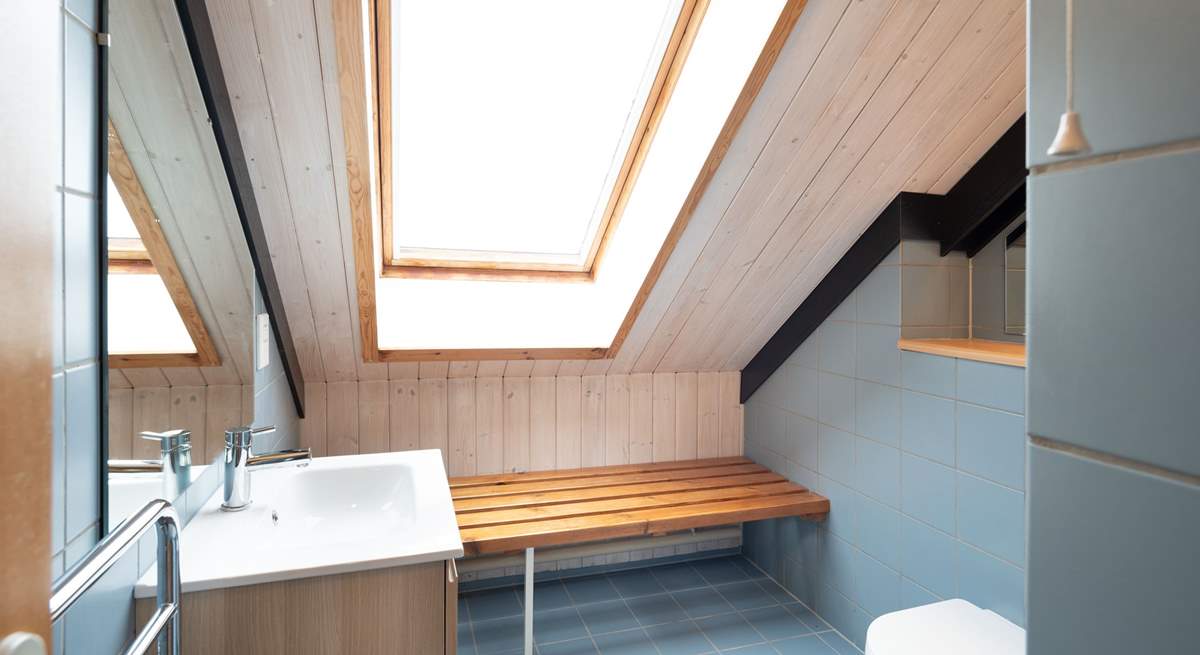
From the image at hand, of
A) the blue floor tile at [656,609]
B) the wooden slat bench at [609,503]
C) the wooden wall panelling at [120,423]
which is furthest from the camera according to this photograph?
the blue floor tile at [656,609]

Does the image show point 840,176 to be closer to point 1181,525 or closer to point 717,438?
point 717,438

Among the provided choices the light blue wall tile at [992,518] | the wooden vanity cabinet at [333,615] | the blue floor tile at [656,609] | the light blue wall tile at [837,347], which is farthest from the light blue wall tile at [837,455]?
the wooden vanity cabinet at [333,615]

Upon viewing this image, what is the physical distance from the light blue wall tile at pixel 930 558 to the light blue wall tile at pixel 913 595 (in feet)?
0.06

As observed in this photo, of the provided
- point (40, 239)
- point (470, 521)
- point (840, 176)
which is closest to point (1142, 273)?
point (40, 239)

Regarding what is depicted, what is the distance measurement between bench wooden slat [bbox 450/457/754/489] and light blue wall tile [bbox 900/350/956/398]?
107cm

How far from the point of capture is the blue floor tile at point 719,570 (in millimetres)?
2903

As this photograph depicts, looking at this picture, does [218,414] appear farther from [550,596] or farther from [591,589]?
[591,589]

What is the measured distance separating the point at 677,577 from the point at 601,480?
24.1 inches

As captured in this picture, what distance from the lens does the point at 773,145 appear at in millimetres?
1830

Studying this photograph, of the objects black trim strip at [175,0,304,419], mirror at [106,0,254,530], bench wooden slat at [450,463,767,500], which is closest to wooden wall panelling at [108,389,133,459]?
mirror at [106,0,254,530]

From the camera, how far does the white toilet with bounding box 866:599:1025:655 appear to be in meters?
1.65

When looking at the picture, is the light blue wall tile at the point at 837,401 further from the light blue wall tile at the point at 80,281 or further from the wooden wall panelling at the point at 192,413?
the light blue wall tile at the point at 80,281

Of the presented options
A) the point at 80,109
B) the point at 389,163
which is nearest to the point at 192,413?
the point at 80,109

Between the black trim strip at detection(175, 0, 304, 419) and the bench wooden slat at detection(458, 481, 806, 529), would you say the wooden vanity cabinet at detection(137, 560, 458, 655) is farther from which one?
the black trim strip at detection(175, 0, 304, 419)
